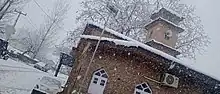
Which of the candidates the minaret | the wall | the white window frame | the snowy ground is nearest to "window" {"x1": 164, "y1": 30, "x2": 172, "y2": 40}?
the minaret

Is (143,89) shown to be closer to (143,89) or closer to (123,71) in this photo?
(143,89)

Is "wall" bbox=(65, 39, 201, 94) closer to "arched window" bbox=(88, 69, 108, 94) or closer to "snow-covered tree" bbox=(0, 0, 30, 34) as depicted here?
"arched window" bbox=(88, 69, 108, 94)

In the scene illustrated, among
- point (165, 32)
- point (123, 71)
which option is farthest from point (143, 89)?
point (165, 32)

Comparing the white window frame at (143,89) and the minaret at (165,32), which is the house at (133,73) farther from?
the minaret at (165,32)

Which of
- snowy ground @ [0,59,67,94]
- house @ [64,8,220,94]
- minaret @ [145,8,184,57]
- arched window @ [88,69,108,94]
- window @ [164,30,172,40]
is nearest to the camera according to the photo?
house @ [64,8,220,94]

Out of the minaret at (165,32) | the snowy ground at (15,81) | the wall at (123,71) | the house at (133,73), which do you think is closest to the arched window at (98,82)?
the house at (133,73)

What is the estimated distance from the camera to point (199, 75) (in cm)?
1259

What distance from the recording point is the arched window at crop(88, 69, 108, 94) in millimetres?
12422

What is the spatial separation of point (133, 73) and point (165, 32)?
5863mm

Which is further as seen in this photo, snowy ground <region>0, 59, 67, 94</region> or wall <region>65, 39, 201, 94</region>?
snowy ground <region>0, 59, 67, 94</region>

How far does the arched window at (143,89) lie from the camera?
1245cm

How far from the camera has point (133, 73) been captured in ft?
40.9

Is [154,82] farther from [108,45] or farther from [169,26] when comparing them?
[169,26]

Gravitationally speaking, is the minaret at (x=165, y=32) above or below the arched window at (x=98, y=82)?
above
